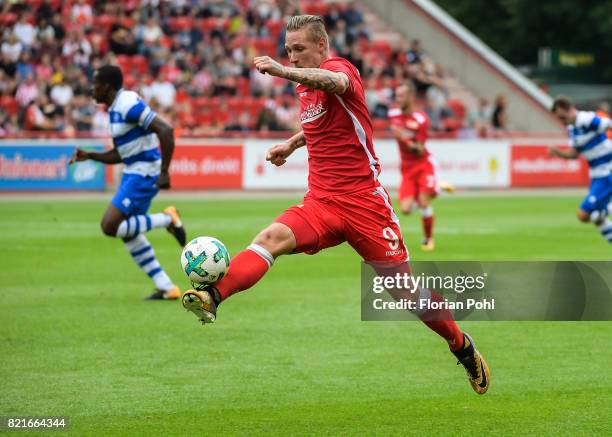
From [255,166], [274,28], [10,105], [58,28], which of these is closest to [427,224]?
[255,166]

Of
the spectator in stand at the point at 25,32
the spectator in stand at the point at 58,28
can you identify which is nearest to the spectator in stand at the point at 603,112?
the spectator in stand at the point at 58,28

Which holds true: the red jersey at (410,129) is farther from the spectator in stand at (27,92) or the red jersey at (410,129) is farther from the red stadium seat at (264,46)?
the red stadium seat at (264,46)

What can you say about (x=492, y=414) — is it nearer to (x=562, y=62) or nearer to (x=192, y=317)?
(x=192, y=317)

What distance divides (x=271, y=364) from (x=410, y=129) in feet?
30.8

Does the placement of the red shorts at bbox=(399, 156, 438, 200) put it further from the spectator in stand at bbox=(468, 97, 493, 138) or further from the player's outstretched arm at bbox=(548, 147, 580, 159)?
the spectator in stand at bbox=(468, 97, 493, 138)

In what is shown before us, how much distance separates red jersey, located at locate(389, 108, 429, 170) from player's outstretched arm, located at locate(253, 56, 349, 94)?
10402 mm

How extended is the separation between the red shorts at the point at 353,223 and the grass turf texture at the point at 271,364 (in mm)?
1007

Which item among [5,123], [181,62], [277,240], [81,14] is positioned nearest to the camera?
[277,240]

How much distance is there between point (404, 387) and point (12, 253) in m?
9.31

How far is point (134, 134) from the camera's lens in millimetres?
11453

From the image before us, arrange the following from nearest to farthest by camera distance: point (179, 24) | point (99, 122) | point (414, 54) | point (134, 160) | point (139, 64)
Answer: point (134, 160), point (99, 122), point (139, 64), point (179, 24), point (414, 54)

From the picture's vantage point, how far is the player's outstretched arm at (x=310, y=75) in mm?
6078

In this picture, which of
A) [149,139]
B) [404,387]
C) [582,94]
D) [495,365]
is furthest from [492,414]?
[582,94]

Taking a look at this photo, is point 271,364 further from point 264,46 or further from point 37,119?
point 264,46
